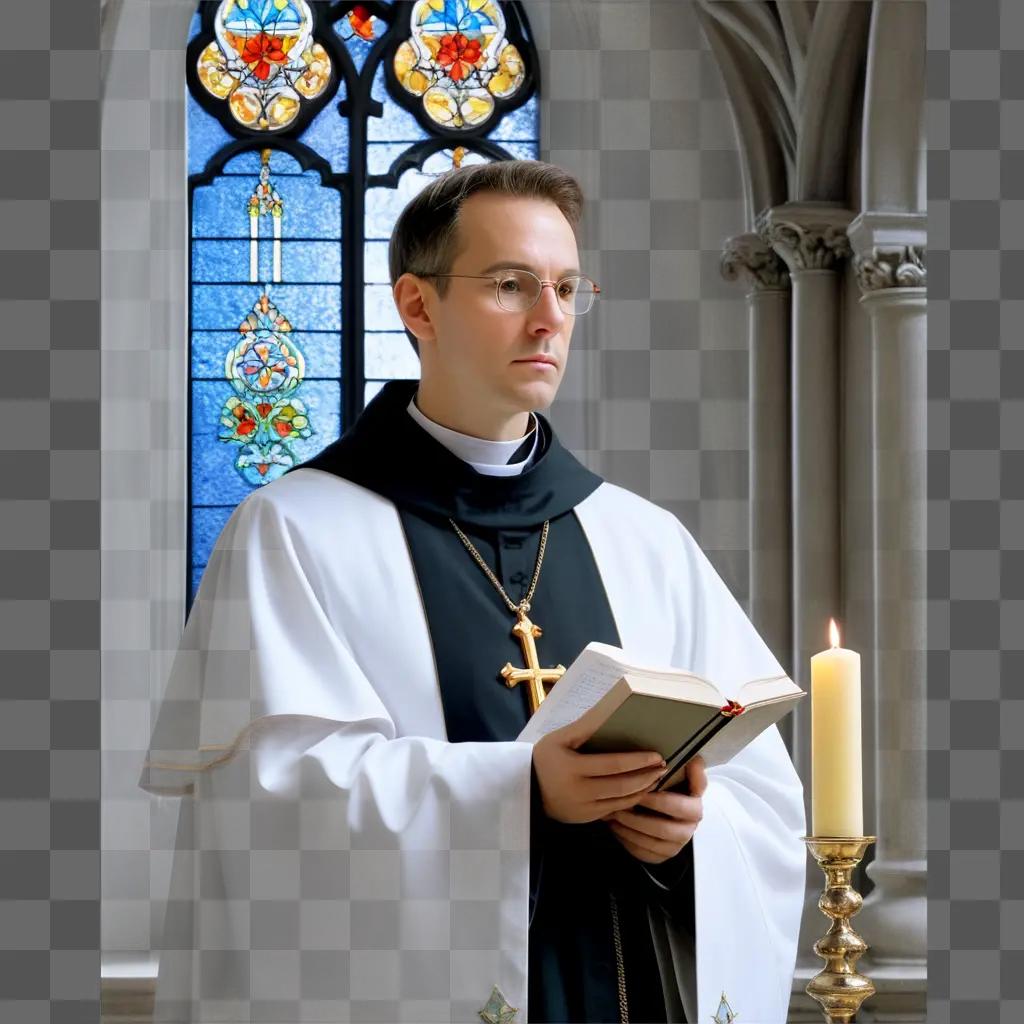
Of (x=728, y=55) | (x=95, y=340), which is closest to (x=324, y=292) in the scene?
(x=728, y=55)

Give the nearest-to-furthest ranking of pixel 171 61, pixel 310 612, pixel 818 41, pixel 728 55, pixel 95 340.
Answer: pixel 95 340 < pixel 310 612 < pixel 818 41 < pixel 728 55 < pixel 171 61

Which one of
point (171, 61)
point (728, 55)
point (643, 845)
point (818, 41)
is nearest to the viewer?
point (643, 845)

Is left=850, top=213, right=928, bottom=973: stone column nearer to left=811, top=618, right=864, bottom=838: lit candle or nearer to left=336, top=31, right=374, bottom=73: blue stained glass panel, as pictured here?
left=336, top=31, right=374, bottom=73: blue stained glass panel

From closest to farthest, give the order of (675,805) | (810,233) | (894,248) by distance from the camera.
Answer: (675,805) < (894,248) < (810,233)

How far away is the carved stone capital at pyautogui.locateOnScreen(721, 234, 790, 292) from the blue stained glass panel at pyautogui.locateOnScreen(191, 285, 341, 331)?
2.08m

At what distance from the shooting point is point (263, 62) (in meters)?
8.70

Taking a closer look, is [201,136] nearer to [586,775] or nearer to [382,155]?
[382,155]

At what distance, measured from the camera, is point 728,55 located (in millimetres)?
7789

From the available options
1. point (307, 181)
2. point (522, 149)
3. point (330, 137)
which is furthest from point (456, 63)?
point (307, 181)

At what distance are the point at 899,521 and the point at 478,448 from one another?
398 centimetres

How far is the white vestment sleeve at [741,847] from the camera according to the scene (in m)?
2.35

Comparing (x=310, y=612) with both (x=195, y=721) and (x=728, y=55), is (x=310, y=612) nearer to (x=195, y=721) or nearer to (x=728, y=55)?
(x=195, y=721)

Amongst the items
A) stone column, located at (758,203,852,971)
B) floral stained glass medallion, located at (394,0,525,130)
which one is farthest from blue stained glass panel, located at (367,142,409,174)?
stone column, located at (758,203,852,971)

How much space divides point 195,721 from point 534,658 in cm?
50
